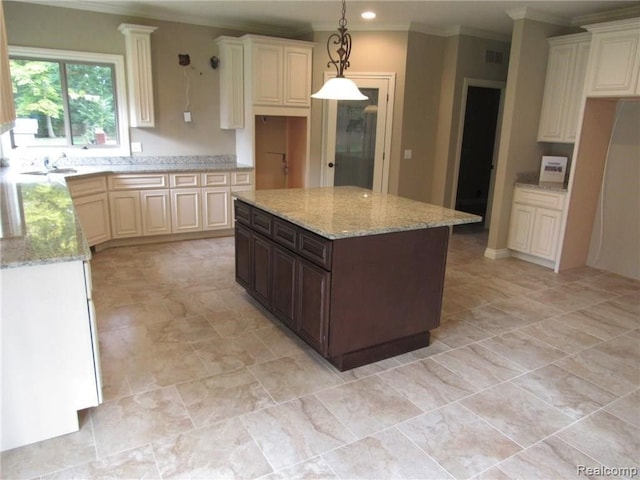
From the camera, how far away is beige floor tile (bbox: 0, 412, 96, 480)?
6.34ft

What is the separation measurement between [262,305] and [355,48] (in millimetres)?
3593

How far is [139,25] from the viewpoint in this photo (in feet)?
16.5

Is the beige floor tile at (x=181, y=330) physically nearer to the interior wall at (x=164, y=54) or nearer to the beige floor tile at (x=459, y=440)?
the beige floor tile at (x=459, y=440)

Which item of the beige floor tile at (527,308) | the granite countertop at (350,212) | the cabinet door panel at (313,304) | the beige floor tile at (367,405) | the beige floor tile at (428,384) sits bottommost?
the beige floor tile at (367,405)

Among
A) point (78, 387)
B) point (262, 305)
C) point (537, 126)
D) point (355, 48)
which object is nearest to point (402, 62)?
point (355, 48)

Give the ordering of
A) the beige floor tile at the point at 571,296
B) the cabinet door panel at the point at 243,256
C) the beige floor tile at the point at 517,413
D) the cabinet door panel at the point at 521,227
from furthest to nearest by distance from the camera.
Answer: the cabinet door panel at the point at 521,227 → the beige floor tile at the point at 571,296 → the cabinet door panel at the point at 243,256 → the beige floor tile at the point at 517,413

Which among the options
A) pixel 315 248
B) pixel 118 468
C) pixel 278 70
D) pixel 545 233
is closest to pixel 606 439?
pixel 315 248

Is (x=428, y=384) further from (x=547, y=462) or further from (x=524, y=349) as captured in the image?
(x=524, y=349)

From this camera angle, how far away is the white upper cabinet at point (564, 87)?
4.66m

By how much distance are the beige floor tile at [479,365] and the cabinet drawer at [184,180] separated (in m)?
3.63

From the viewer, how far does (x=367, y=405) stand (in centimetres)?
247

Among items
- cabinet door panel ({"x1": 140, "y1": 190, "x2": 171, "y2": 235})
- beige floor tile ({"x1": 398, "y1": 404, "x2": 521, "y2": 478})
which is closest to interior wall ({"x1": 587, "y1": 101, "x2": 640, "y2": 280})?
beige floor tile ({"x1": 398, "y1": 404, "x2": 521, "y2": 478})

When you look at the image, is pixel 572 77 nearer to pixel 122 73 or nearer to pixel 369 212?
pixel 369 212

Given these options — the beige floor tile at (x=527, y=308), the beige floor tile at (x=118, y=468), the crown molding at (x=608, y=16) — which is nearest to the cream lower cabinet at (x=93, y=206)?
the beige floor tile at (x=118, y=468)
